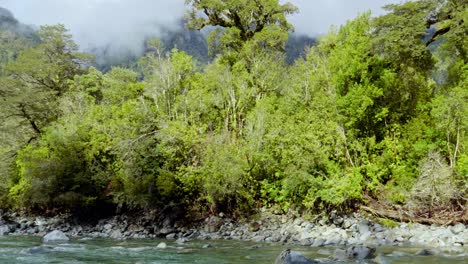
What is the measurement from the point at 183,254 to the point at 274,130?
12.2 meters

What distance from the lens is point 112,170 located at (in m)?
35.0

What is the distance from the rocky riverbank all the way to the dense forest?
1223 mm

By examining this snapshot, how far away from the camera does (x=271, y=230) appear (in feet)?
84.2

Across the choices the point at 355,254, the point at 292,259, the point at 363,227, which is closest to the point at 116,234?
Result: the point at 363,227

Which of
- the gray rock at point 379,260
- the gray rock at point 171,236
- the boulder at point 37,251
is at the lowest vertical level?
the gray rock at point 379,260

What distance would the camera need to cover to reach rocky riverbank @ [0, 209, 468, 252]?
2052 centimetres

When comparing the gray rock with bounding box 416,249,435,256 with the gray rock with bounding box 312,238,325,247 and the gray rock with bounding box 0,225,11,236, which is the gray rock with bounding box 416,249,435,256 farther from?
the gray rock with bounding box 0,225,11,236

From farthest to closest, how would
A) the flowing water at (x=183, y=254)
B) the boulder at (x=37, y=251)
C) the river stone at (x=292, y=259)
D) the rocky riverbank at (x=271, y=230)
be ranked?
the rocky riverbank at (x=271, y=230), the boulder at (x=37, y=251), the flowing water at (x=183, y=254), the river stone at (x=292, y=259)

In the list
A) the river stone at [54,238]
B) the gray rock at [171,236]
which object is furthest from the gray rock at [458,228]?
the river stone at [54,238]

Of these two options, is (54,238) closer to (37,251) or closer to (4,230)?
(37,251)

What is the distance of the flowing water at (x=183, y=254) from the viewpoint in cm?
1639

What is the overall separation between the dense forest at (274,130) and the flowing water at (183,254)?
6.08 metres

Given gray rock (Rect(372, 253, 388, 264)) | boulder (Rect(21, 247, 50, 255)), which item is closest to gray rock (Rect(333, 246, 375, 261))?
gray rock (Rect(372, 253, 388, 264))

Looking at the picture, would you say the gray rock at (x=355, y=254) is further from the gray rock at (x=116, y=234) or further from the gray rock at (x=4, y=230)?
the gray rock at (x=4, y=230)
